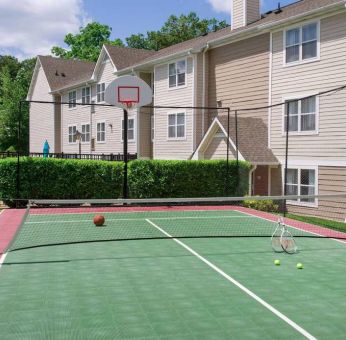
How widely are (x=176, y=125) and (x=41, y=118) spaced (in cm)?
2343

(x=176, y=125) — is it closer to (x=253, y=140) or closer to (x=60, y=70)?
(x=253, y=140)

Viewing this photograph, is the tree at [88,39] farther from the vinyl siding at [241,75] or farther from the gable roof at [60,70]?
the vinyl siding at [241,75]

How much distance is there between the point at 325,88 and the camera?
19.9 meters

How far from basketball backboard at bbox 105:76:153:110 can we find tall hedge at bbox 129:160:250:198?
2691 millimetres

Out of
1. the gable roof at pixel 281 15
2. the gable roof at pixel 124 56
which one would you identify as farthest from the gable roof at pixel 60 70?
the gable roof at pixel 281 15

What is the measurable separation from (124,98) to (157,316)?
45.0 ft

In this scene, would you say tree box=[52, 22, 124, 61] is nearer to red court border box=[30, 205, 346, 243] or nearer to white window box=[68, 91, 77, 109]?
white window box=[68, 91, 77, 109]

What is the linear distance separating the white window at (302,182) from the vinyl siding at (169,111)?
6695 mm

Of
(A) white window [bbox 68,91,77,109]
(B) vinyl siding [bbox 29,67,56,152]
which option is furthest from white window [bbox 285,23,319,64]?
(B) vinyl siding [bbox 29,67,56,152]

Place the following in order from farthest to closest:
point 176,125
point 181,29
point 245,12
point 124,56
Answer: point 181,29 → point 124,56 → point 176,125 → point 245,12

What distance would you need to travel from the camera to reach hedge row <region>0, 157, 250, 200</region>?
19344 mm

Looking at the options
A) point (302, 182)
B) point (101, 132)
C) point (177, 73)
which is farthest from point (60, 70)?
point (302, 182)

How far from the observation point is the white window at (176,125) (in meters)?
27.5

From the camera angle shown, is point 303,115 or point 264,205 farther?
point 303,115
